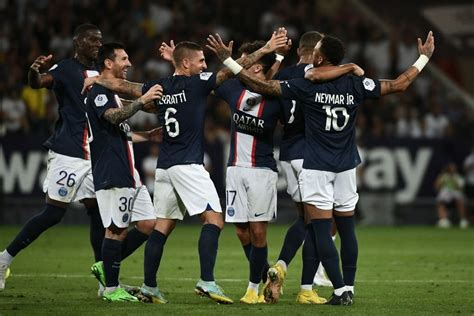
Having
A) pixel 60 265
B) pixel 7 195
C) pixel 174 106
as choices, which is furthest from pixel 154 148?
pixel 174 106

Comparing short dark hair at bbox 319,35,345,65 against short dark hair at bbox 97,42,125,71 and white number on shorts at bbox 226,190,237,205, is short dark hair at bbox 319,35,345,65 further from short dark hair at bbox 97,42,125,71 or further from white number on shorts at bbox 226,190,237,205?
short dark hair at bbox 97,42,125,71

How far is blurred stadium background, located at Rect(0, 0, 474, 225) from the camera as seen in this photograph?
23328 mm

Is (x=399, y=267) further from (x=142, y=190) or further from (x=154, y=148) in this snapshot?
(x=154, y=148)

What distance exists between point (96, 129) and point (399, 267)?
5455 mm

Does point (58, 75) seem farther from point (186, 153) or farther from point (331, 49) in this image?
point (331, 49)

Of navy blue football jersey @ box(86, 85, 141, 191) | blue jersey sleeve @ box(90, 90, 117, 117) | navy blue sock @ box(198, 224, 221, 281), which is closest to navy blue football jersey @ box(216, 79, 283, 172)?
navy blue sock @ box(198, 224, 221, 281)

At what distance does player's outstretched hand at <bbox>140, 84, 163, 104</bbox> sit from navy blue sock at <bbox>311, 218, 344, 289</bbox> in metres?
1.85

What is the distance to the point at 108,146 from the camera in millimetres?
10594

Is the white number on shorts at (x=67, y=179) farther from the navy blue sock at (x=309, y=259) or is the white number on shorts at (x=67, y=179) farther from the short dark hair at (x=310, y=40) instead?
the short dark hair at (x=310, y=40)

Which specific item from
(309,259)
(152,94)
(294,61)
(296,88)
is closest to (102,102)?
(152,94)

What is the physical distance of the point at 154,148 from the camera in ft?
76.5

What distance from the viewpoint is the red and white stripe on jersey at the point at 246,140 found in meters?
10.6

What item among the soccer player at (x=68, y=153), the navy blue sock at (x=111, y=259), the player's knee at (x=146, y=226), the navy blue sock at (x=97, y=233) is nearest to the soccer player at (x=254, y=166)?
the player's knee at (x=146, y=226)

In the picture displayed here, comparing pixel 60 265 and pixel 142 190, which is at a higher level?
pixel 142 190
